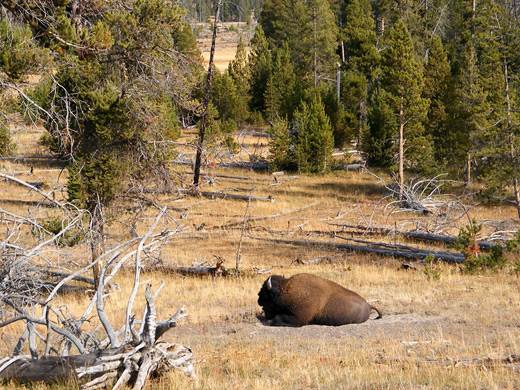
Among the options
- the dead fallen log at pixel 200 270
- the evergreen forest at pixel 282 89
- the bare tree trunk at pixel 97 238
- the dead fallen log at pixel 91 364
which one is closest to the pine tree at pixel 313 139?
the evergreen forest at pixel 282 89

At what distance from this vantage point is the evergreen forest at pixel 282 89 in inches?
428

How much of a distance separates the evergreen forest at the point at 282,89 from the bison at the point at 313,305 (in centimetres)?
444

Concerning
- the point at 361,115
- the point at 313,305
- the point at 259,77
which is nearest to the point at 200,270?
the point at 313,305

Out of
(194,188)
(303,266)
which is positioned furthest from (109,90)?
(303,266)

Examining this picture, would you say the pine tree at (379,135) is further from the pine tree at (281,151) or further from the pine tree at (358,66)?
the pine tree at (281,151)

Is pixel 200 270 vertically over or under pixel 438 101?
under

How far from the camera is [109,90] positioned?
1388 centimetres

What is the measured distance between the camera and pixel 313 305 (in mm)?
10500

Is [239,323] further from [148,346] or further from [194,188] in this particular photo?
[194,188]

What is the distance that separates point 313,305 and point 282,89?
4975cm

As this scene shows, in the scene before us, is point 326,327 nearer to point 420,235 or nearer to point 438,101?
point 420,235

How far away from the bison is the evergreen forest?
4.44m

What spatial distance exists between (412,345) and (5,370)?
17.1ft

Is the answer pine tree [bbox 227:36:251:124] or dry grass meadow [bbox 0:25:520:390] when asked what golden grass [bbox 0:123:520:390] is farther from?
pine tree [bbox 227:36:251:124]
